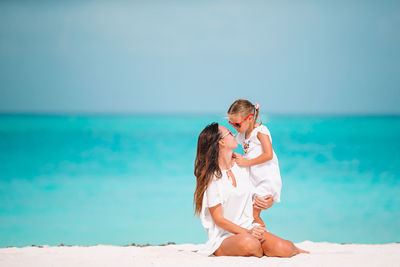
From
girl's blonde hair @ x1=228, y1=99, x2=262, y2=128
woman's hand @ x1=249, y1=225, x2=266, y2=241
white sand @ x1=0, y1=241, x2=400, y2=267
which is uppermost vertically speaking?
girl's blonde hair @ x1=228, y1=99, x2=262, y2=128

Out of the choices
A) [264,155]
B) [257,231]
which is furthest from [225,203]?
[264,155]

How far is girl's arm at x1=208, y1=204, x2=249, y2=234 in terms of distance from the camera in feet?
13.3

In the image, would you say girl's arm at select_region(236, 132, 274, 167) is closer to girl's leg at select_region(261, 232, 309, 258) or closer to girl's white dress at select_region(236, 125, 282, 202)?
girl's white dress at select_region(236, 125, 282, 202)

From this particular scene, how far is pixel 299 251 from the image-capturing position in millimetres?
4367

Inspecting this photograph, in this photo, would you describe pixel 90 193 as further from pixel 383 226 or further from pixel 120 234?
pixel 383 226

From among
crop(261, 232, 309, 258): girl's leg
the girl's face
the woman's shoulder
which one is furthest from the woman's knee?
the girl's face

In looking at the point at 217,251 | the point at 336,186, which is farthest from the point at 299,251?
the point at 336,186

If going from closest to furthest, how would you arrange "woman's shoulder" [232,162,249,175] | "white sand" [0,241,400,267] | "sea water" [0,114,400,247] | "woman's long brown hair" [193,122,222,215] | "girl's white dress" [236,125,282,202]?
A: "white sand" [0,241,400,267] → "woman's long brown hair" [193,122,222,215] → "woman's shoulder" [232,162,249,175] → "girl's white dress" [236,125,282,202] → "sea water" [0,114,400,247]

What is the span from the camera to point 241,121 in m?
4.45

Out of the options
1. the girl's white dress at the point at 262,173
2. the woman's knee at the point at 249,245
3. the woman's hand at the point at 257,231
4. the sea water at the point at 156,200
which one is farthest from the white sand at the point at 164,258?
the sea water at the point at 156,200

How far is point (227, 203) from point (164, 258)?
72 centimetres

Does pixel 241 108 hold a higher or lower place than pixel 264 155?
higher

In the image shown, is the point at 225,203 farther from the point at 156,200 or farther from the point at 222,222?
the point at 156,200

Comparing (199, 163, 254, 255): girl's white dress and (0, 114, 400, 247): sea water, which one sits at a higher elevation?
(0, 114, 400, 247): sea water
